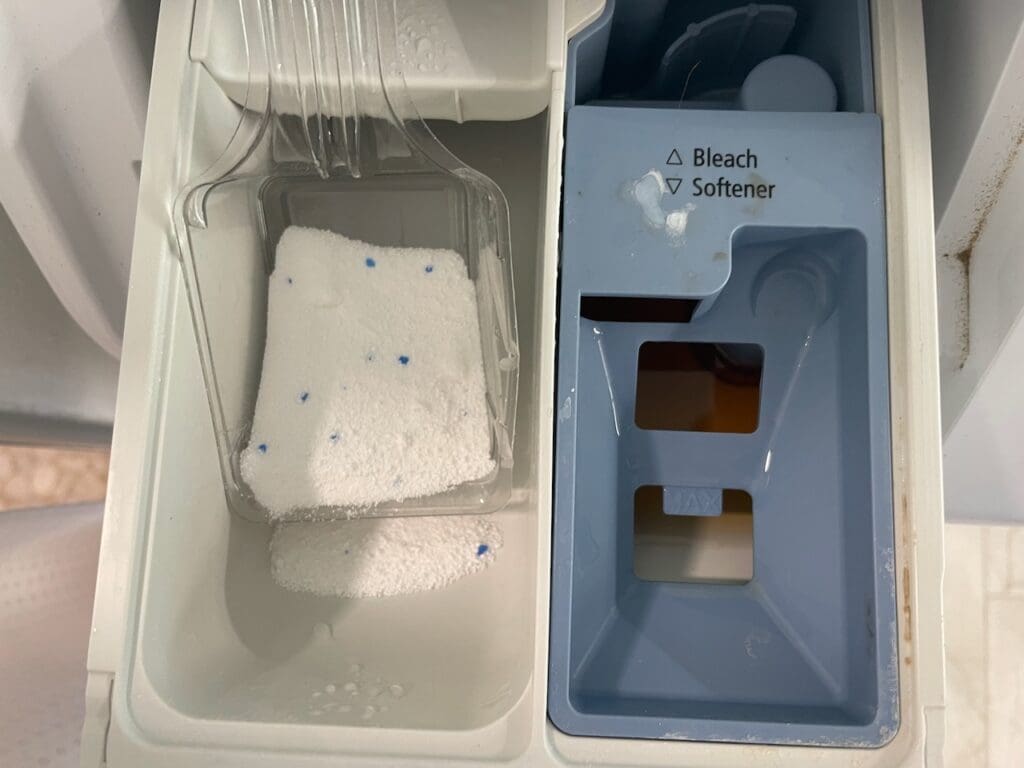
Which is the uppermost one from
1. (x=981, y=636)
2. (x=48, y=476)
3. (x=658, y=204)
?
(x=658, y=204)

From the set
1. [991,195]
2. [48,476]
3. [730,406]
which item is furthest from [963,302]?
[48,476]

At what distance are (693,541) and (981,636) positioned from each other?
1.75 feet

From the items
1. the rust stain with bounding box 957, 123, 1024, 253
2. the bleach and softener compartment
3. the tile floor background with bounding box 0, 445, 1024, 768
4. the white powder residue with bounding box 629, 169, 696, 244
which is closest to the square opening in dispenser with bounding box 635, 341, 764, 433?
the bleach and softener compartment

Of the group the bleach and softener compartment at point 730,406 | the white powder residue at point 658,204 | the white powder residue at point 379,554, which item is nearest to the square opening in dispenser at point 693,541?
the bleach and softener compartment at point 730,406

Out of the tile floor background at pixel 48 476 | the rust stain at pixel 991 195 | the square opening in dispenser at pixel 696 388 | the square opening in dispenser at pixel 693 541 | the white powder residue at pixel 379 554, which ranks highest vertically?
the rust stain at pixel 991 195

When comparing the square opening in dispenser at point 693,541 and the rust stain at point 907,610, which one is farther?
the square opening in dispenser at point 693,541

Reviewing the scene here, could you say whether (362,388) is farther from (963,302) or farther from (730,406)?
(963,302)

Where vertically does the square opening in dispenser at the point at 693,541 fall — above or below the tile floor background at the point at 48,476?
above

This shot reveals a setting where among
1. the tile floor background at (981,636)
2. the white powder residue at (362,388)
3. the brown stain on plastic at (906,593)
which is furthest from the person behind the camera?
the tile floor background at (981,636)

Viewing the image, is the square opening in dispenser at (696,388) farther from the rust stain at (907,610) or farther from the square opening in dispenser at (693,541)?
the rust stain at (907,610)

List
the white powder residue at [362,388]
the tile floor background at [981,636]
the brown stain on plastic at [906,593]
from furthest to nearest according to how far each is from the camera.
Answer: the tile floor background at [981,636] < the white powder residue at [362,388] < the brown stain on plastic at [906,593]

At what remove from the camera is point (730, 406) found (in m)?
0.75

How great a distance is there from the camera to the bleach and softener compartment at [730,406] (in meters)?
0.61

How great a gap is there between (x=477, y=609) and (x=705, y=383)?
30cm
